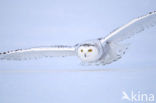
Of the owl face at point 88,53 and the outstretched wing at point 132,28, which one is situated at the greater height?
the outstretched wing at point 132,28

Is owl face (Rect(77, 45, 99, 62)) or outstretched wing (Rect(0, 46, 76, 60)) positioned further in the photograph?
outstretched wing (Rect(0, 46, 76, 60))

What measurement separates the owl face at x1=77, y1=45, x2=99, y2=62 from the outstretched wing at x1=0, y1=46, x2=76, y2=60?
0.25m

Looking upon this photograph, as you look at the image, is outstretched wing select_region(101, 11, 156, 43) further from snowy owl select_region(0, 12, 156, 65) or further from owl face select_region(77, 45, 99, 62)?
owl face select_region(77, 45, 99, 62)

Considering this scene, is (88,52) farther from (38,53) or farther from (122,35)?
(38,53)

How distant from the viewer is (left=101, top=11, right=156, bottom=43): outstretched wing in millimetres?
3701

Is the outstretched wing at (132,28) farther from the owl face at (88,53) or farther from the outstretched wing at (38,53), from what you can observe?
the outstretched wing at (38,53)

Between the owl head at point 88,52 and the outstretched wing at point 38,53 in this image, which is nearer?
the owl head at point 88,52

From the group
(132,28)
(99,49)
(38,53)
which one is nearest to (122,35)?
(132,28)

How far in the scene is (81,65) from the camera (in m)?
3.92

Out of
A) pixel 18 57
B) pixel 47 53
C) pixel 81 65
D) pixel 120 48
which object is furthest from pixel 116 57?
pixel 18 57

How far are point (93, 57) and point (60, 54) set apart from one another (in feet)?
1.89

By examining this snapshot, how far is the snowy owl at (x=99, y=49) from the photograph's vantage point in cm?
372

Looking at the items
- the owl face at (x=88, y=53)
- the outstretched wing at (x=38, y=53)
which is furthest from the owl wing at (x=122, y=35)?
the outstretched wing at (x=38, y=53)

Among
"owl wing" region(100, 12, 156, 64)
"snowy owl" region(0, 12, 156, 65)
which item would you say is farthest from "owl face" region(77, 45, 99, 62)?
"owl wing" region(100, 12, 156, 64)
